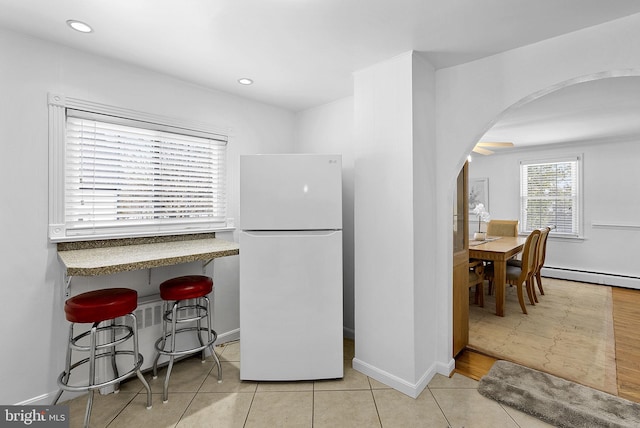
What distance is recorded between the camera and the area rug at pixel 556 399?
6.01 feet

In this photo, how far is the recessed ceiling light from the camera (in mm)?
1779

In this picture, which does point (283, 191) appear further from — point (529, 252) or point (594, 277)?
point (594, 277)

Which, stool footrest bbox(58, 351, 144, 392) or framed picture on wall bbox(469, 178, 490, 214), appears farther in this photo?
framed picture on wall bbox(469, 178, 490, 214)

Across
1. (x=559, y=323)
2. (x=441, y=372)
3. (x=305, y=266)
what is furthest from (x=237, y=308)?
(x=559, y=323)

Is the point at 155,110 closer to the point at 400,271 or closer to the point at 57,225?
the point at 57,225

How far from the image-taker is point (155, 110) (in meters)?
2.47

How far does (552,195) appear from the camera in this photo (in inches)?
218

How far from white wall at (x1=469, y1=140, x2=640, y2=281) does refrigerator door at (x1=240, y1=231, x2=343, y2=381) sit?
210 inches

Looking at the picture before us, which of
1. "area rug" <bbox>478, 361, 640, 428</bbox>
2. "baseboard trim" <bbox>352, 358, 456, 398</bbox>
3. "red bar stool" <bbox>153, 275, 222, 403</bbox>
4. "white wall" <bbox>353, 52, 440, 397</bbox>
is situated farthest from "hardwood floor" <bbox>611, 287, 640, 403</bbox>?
"red bar stool" <bbox>153, 275, 222, 403</bbox>

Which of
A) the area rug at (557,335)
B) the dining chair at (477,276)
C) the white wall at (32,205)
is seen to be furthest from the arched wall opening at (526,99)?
the white wall at (32,205)

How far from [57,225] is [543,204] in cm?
689

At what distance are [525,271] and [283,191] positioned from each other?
331cm

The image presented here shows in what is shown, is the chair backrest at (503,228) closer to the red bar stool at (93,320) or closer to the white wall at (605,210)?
the white wall at (605,210)

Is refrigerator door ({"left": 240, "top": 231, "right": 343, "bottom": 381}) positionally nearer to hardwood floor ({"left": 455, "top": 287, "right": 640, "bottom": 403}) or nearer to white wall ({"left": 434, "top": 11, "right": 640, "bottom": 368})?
white wall ({"left": 434, "top": 11, "right": 640, "bottom": 368})
